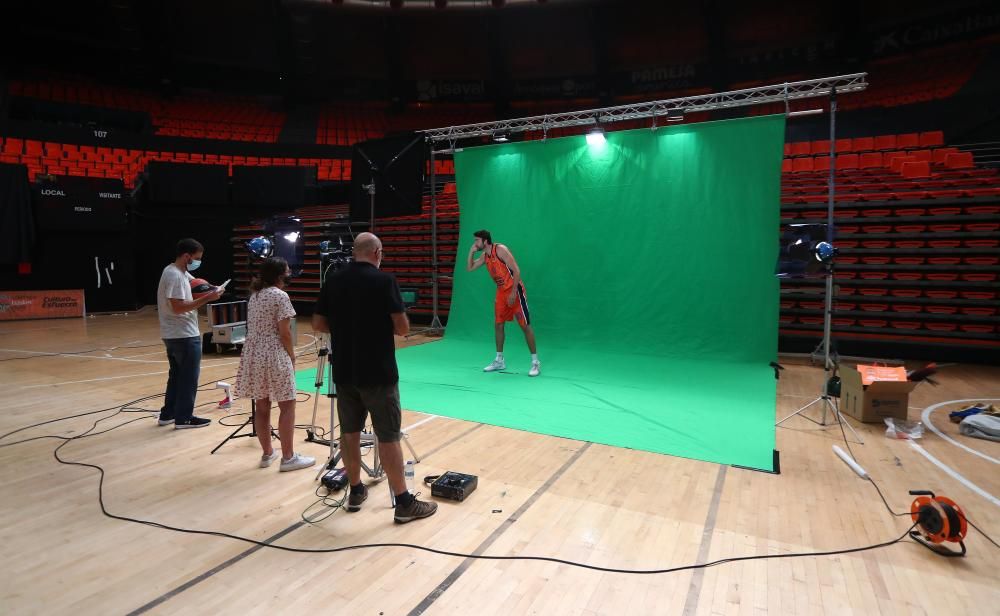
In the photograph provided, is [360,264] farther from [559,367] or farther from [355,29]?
[355,29]

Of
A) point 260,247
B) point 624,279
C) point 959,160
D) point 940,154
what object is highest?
point 940,154

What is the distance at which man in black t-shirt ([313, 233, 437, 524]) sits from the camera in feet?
7.65

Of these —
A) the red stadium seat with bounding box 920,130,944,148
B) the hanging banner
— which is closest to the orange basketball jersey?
the red stadium seat with bounding box 920,130,944,148

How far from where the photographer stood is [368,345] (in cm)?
233

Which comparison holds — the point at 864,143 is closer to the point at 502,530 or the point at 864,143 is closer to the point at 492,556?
the point at 502,530

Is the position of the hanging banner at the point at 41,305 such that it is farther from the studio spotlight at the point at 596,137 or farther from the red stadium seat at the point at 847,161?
the red stadium seat at the point at 847,161

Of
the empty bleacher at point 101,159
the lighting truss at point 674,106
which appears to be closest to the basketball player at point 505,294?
the lighting truss at point 674,106

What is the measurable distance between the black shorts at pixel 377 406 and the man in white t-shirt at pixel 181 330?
1.80m

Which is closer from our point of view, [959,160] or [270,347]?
[270,347]

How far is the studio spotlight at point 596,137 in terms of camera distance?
6563mm

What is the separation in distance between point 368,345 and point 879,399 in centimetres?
404

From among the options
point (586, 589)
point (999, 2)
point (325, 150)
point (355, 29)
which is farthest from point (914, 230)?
point (355, 29)

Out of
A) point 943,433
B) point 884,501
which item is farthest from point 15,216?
point 943,433

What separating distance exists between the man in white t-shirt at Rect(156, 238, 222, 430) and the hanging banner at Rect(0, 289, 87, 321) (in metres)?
9.72
